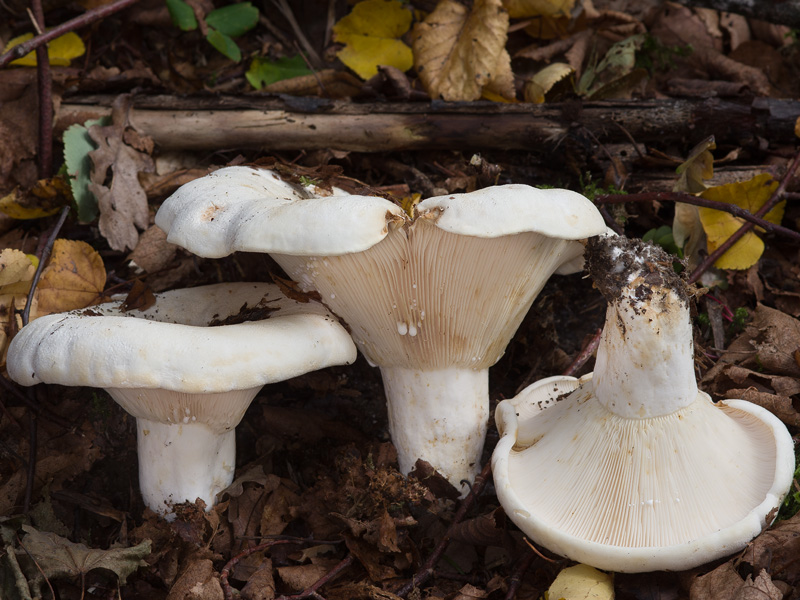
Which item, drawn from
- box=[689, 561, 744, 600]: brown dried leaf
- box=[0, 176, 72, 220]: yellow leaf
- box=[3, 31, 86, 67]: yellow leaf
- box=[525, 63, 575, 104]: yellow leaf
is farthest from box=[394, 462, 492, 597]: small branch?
box=[3, 31, 86, 67]: yellow leaf

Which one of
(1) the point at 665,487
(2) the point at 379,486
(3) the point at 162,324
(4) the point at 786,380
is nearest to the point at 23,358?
(3) the point at 162,324

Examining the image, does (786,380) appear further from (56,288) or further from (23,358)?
(56,288)

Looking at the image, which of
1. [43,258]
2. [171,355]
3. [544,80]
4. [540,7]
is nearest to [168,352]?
[171,355]

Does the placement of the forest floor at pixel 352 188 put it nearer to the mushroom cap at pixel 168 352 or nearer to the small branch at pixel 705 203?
the small branch at pixel 705 203

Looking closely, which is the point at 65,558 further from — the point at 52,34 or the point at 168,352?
the point at 52,34

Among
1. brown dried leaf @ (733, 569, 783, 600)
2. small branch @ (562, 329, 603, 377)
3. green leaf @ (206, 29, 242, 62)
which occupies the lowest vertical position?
small branch @ (562, 329, 603, 377)

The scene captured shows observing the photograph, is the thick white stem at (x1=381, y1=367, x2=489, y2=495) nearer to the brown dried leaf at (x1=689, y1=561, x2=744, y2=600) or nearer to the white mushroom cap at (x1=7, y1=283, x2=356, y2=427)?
the white mushroom cap at (x1=7, y1=283, x2=356, y2=427)
